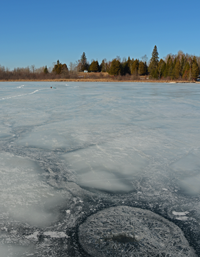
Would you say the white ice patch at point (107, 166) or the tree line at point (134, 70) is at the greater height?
the tree line at point (134, 70)

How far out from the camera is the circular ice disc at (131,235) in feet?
4.97

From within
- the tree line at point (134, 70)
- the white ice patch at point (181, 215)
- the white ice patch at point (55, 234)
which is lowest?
the white ice patch at point (181, 215)

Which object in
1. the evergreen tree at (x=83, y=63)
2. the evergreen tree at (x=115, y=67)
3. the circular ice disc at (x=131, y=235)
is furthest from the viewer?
the evergreen tree at (x=83, y=63)

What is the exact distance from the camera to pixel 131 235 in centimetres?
166

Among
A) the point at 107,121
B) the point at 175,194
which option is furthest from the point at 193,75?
the point at 175,194

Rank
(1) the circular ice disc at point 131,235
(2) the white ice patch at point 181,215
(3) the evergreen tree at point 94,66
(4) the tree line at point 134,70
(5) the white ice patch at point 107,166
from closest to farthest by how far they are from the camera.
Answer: (1) the circular ice disc at point 131,235
(2) the white ice patch at point 181,215
(5) the white ice patch at point 107,166
(4) the tree line at point 134,70
(3) the evergreen tree at point 94,66

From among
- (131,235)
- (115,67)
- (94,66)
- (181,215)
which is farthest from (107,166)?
(94,66)

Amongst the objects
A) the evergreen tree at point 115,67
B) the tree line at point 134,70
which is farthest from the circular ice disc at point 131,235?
the evergreen tree at point 115,67

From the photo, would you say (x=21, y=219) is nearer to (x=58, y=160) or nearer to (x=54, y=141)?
(x=58, y=160)

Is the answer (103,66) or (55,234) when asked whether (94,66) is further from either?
(55,234)

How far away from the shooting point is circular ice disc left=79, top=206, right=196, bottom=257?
1.51m

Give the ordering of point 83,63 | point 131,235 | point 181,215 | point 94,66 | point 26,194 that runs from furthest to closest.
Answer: point 83,63 → point 94,66 → point 26,194 → point 181,215 → point 131,235

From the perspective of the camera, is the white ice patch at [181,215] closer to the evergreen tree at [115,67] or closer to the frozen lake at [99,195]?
the frozen lake at [99,195]

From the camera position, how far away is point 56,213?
1.95m
